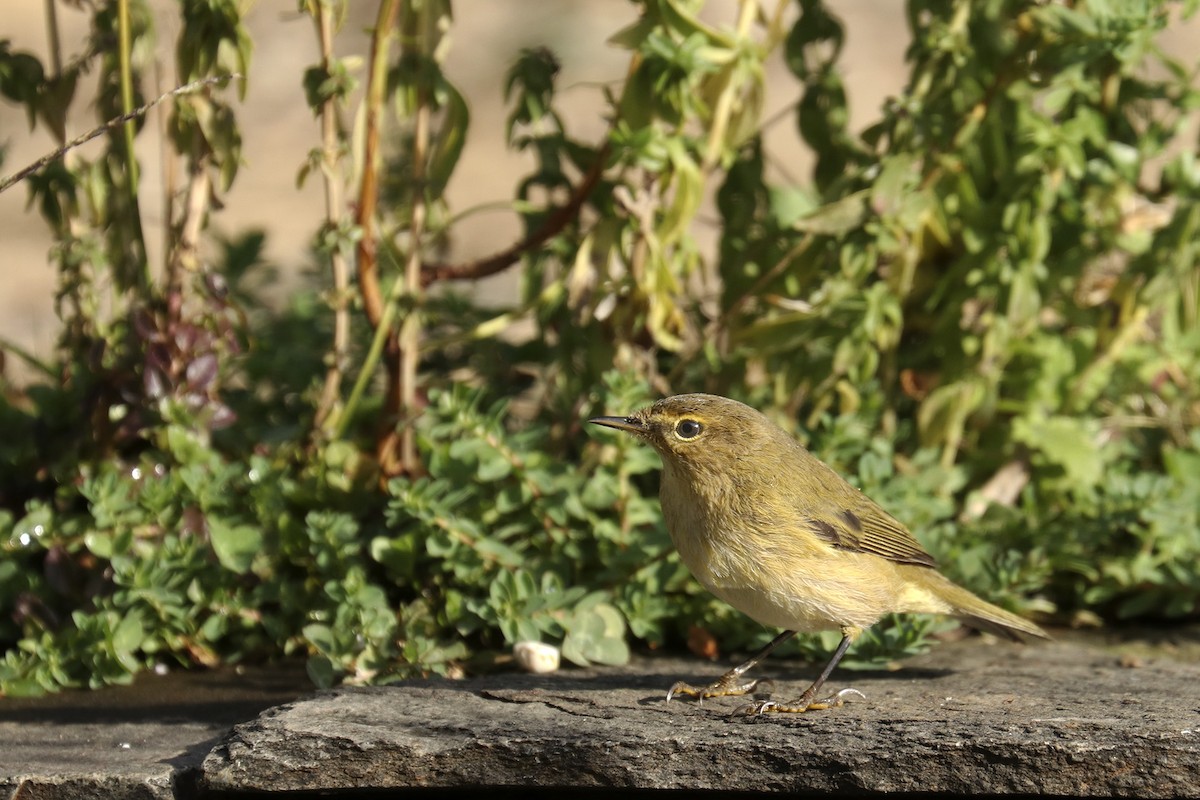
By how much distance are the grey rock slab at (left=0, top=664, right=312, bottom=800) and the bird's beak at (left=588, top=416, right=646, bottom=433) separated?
4.48ft

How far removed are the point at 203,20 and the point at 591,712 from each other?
268 centimetres

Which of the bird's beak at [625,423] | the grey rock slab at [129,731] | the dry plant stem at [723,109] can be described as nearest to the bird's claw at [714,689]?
the bird's beak at [625,423]

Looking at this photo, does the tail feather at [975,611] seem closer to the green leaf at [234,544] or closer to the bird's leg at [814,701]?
the bird's leg at [814,701]

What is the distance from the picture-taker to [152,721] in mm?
4293

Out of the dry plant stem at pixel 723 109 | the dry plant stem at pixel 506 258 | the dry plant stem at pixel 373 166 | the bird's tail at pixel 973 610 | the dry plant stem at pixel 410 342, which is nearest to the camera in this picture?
the bird's tail at pixel 973 610

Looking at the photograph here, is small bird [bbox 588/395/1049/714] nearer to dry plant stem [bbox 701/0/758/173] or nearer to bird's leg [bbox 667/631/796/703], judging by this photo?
bird's leg [bbox 667/631/796/703]

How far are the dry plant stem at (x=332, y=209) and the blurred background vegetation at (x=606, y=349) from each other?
0.01m

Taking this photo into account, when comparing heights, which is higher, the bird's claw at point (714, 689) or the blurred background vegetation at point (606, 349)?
the blurred background vegetation at point (606, 349)

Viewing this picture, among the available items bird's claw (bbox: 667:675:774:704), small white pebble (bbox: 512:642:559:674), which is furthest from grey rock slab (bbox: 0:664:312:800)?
bird's claw (bbox: 667:675:774:704)

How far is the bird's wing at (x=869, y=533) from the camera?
14.0ft

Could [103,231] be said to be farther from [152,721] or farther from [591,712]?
[591,712]

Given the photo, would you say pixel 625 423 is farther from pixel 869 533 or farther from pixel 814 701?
pixel 814 701

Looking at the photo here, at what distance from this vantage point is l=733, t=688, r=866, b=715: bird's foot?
3965mm

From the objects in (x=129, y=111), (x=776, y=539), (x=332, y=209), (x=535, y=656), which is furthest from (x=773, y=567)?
(x=129, y=111)
